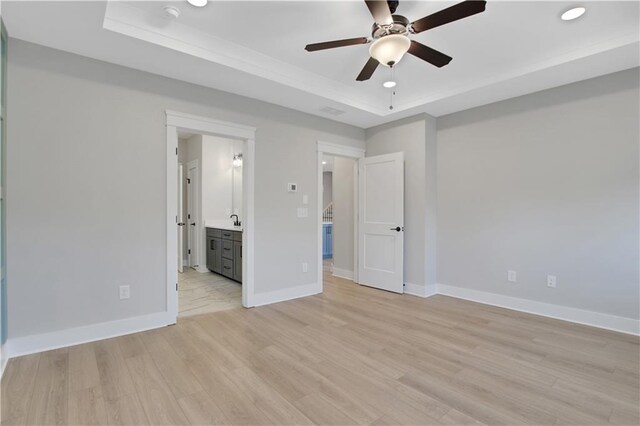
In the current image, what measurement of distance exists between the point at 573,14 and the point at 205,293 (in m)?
4.96

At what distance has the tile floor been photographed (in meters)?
3.80

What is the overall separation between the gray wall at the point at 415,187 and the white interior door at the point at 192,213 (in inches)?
156

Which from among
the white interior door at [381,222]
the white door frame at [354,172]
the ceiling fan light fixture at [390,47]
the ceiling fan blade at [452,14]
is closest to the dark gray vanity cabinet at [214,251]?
the white door frame at [354,172]

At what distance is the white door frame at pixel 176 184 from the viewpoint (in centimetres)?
326

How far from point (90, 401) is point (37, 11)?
8.83 feet

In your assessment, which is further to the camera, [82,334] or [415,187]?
[415,187]

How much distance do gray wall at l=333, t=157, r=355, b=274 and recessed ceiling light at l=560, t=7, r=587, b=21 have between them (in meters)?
3.34

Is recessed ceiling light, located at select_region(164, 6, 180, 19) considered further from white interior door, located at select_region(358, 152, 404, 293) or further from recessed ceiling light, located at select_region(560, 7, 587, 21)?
white interior door, located at select_region(358, 152, 404, 293)

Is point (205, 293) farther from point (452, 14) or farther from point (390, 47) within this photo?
point (452, 14)

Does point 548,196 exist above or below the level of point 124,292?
above

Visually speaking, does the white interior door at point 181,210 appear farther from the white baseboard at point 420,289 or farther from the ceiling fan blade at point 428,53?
the ceiling fan blade at point 428,53

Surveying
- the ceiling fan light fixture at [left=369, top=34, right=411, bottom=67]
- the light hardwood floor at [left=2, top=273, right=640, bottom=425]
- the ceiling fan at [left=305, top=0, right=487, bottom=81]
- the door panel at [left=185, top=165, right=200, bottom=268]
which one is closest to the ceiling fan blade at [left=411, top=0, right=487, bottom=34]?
the ceiling fan at [left=305, top=0, right=487, bottom=81]

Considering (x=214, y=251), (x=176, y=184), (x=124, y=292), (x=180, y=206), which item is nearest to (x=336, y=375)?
(x=124, y=292)

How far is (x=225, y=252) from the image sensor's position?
529 centimetres
